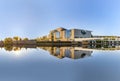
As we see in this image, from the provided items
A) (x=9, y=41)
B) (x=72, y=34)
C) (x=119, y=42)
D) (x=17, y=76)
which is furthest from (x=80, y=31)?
(x=17, y=76)

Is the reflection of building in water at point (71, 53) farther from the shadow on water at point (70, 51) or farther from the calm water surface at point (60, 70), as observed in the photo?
the calm water surface at point (60, 70)

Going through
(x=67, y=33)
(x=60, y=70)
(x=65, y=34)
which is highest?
(x=67, y=33)

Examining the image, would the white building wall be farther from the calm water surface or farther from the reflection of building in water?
the calm water surface

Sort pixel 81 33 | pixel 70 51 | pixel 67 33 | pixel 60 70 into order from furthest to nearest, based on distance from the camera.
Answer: pixel 81 33, pixel 67 33, pixel 70 51, pixel 60 70

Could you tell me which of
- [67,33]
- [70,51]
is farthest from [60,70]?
[67,33]

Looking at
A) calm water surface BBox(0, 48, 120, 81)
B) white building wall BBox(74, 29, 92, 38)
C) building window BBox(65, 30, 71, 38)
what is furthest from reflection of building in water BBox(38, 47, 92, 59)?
white building wall BBox(74, 29, 92, 38)

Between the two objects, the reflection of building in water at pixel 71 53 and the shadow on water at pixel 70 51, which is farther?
the shadow on water at pixel 70 51

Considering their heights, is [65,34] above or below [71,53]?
above

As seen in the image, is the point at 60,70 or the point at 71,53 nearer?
the point at 60,70

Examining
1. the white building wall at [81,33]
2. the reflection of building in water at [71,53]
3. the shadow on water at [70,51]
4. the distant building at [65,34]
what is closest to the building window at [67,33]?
the distant building at [65,34]

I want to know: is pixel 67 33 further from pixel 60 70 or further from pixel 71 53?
pixel 60 70

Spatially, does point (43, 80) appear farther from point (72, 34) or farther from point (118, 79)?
point (72, 34)

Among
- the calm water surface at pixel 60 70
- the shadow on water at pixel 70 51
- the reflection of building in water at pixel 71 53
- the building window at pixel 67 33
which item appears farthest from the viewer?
the building window at pixel 67 33

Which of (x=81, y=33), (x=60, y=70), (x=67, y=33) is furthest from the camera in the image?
(x=81, y=33)
